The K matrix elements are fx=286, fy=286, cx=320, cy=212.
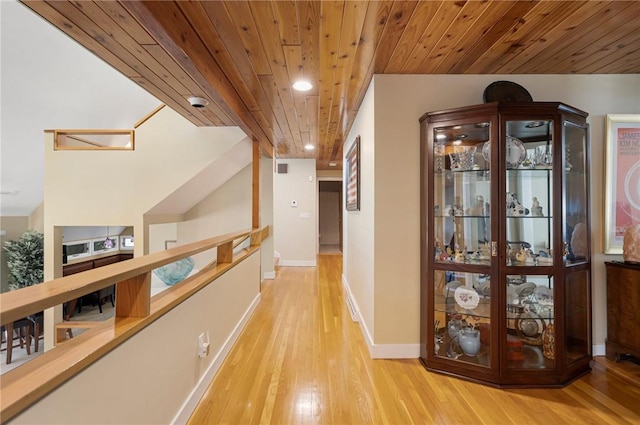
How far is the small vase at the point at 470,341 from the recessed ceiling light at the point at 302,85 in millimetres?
2284

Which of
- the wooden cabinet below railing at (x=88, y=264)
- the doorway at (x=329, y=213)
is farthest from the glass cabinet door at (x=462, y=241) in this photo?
the doorway at (x=329, y=213)

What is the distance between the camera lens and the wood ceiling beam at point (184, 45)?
135 centimetres

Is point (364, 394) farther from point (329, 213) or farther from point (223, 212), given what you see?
point (329, 213)

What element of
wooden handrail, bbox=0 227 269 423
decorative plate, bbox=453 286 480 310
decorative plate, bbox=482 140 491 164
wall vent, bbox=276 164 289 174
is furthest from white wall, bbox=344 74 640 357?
wall vent, bbox=276 164 289 174

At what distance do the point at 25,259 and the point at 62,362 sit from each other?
5.03m

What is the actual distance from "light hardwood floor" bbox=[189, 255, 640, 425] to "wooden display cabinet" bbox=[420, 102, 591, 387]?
13 centimetres

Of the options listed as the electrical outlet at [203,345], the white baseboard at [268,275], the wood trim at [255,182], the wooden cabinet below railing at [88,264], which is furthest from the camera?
the white baseboard at [268,275]

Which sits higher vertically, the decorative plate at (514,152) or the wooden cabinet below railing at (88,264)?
the decorative plate at (514,152)

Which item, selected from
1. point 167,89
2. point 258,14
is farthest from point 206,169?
point 258,14

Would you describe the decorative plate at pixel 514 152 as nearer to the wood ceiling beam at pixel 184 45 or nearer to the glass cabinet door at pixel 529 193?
the glass cabinet door at pixel 529 193

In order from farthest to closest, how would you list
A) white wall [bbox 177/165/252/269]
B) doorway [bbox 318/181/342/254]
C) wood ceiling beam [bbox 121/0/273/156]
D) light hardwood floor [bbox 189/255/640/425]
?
doorway [bbox 318/181/342/254] → white wall [bbox 177/165/252/269] → light hardwood floor [bbox 189/255/640/425] → wood ceiling beam [bbox 121/0/273/156]

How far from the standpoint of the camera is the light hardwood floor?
1629mm

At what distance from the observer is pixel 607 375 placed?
2045mm

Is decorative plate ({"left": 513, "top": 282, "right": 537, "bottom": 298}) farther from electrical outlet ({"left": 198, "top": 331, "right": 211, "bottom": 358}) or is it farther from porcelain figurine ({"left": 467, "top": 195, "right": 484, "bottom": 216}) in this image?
electrical outlet ({"left": 198, "top": 331, "right": 211, "bottom": 358})
